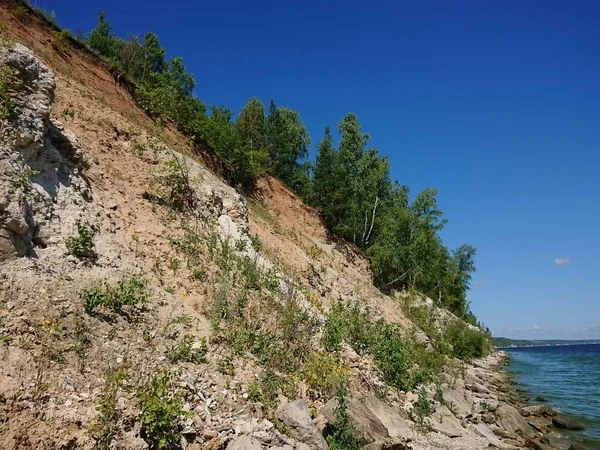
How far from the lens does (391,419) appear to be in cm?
924

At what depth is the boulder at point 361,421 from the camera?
764cm

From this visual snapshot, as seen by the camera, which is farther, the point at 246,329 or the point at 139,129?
the point at 139,129

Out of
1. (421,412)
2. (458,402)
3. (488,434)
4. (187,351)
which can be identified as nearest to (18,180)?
(187,351)

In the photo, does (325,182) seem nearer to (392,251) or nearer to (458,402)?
(392,251)

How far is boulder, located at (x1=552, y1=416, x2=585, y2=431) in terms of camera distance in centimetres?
1491

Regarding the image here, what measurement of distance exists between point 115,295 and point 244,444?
4027 mm

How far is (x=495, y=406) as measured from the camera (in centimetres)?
1538

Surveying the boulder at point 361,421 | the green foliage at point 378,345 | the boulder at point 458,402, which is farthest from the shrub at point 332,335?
the boulder at point 458,402

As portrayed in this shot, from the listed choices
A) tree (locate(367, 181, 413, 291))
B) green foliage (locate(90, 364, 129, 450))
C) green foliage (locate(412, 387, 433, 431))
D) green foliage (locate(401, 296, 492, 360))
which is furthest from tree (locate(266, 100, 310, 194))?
green foliage (locate(90, 364, 129, 450))

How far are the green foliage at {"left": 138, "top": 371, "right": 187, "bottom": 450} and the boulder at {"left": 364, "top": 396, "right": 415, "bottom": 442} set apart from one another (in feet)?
16.0

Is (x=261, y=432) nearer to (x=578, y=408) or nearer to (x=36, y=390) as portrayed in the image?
(x=36, y=390)

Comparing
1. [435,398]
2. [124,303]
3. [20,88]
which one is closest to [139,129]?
[20,88]

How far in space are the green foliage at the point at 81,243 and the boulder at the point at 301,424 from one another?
207 inches

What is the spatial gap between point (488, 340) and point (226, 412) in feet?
158
